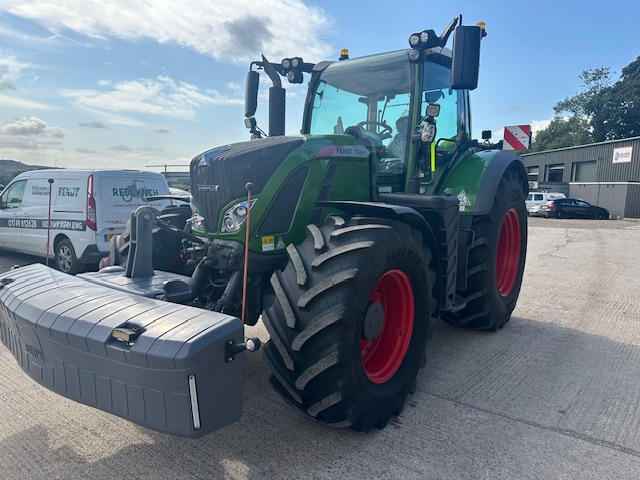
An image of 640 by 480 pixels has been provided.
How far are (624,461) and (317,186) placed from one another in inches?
95.6

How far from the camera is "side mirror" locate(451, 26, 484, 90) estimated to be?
341 cm

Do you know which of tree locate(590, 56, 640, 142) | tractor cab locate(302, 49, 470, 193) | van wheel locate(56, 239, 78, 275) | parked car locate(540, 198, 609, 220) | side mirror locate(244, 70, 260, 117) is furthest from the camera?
tree locate(590, 56, 640, 142)

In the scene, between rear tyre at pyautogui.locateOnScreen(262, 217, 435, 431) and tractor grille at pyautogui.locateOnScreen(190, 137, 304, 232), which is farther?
tractor grille at pyautogui.locateOnScreen(190, 137, 304, 232)

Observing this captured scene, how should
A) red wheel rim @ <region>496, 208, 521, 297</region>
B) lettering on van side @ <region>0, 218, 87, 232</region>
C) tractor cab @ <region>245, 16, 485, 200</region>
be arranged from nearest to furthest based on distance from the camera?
tractor cab @ <region>245, 16, 485, 200</region> < red wheel rim @ <region>496, 208, 521, 297</region> < lettering on van side @ <region>0, 218, 87, 232</region>

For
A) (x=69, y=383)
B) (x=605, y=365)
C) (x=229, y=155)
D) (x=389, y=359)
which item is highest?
(x=229, y=155)

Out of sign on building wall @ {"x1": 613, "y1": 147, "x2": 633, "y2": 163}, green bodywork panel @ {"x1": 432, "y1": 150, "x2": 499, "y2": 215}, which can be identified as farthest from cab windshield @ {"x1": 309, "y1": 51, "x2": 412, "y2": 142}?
sign on building wall @ {"x1": 613, "y1": 147, "x2": 633, "y2": 163}

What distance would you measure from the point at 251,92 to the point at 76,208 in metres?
4.76

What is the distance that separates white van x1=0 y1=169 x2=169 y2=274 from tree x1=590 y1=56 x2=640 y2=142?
62505mm

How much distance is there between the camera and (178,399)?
202 cm

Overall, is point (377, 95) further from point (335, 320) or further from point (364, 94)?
point (335, 320)

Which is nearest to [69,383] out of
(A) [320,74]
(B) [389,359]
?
(B) [389,359]

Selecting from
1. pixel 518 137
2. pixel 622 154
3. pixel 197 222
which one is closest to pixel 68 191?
pixel 197 222

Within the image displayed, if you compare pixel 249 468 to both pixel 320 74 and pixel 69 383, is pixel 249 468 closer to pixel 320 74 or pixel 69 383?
pixel 69 383

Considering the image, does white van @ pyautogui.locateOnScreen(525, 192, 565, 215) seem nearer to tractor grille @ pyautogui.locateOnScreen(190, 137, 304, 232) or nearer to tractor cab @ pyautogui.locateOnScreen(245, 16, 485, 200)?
tractor cab @ pyautogui.locateOnScreen(245, 16, 485, 200)
